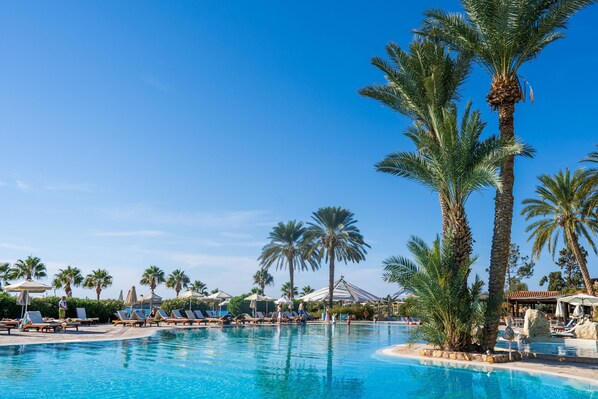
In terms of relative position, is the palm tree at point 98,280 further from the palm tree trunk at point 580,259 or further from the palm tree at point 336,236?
the palm tree trunk at point 580,259

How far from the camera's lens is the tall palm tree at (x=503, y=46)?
14.0 meters

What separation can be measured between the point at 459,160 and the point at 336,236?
29.4m

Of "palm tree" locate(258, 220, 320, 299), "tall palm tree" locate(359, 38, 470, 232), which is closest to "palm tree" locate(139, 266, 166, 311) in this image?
"palm tree" locate(258, 220, 320, 299)

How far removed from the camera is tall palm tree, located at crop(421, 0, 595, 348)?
13992 mm

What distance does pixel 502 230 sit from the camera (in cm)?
1461

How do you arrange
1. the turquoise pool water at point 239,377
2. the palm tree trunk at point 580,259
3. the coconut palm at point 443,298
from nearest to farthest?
the turquoise pool water at point 239,377 → the coconut palm at point 443,298 → the palm tree trunk at point 580,259

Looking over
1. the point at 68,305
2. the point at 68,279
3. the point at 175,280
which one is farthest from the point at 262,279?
the point at 68,305

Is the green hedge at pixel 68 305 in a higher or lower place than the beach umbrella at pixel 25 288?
lower

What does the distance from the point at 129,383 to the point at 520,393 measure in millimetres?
7575

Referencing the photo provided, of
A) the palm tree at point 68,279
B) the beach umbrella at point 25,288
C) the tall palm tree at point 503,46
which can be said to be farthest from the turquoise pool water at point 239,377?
the palm tree at point 68,279

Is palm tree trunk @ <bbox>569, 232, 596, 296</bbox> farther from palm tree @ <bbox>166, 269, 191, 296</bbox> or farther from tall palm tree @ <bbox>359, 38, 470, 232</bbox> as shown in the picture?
palm tree @ <bbox>166, 269, 191, 296</bbox>

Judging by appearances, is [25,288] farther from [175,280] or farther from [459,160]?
[175,280]

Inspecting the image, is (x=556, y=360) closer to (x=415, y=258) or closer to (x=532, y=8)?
(x=415, y=258)

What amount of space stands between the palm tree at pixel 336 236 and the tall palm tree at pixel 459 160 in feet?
91.2
